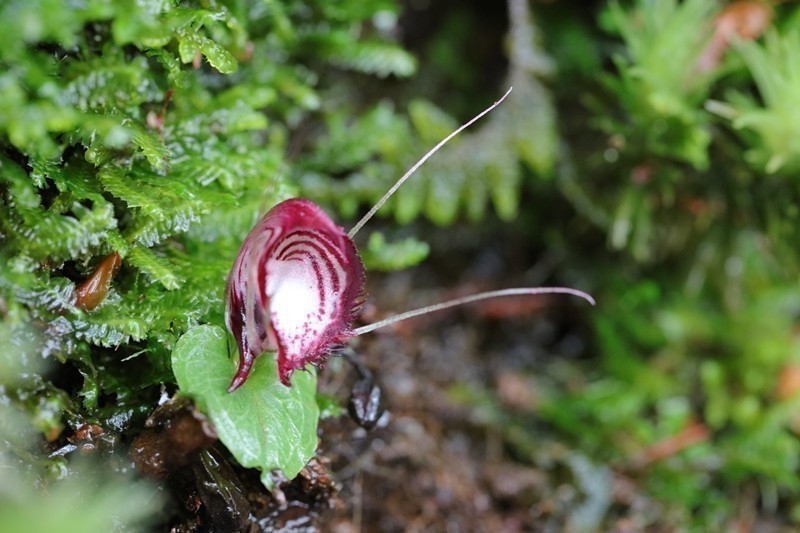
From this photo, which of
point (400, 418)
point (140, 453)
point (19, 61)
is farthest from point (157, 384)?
point (400, 418)

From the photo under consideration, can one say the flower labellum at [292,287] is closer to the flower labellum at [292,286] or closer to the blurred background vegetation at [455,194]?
the flower labellum at [292,286]

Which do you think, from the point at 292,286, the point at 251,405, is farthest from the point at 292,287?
the point at 251,405

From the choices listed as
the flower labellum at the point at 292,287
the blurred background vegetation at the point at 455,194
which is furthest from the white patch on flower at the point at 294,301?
the blurred background vegetation at the point at 455,194

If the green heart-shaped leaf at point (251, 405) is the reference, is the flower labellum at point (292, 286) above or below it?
above

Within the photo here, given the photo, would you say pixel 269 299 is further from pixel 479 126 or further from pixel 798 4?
pixel 798 4

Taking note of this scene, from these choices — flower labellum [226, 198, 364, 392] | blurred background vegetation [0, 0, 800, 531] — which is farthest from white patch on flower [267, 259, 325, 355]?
blurred background vegetation [0, 0, 800, 531]

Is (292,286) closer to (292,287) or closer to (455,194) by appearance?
(292,287)
